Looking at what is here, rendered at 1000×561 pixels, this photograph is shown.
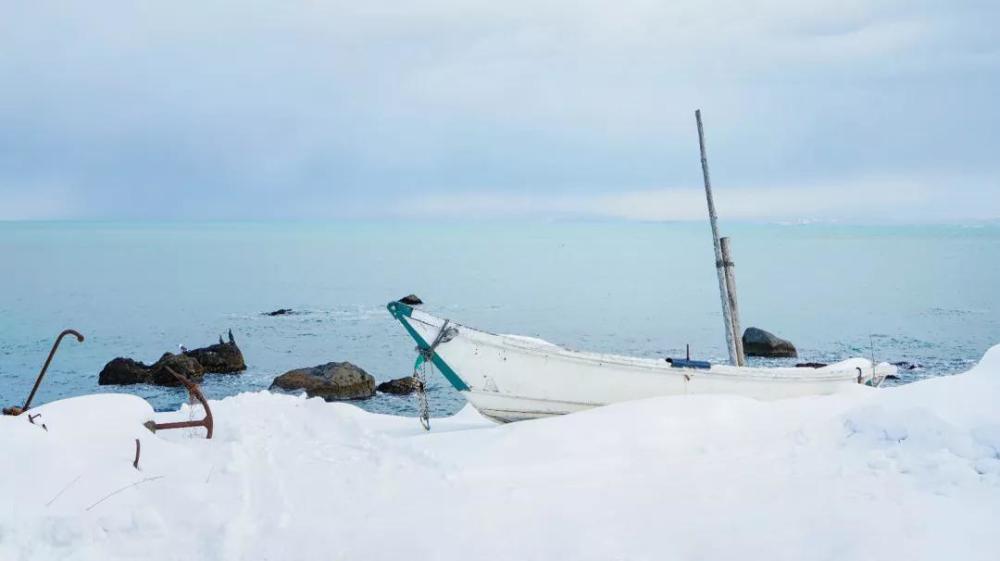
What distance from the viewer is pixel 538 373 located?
12266mm

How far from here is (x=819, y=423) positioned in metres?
10.1

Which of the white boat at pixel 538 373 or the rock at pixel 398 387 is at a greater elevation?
the white boat at pixel 538 373

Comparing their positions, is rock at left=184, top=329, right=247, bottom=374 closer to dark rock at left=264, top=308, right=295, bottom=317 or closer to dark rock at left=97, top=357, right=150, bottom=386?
dark rock at left=97, top=357, right=150, bottom=386

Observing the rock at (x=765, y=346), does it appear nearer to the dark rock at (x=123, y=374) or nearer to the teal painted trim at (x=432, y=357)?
the teal painted trim at (x=432, y=357)

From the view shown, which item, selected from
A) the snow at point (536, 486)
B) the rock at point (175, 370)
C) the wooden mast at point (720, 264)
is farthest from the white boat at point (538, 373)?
the rock at point (175, 370)

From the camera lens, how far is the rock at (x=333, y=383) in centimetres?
2058

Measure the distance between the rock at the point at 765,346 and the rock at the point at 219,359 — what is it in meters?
17.0

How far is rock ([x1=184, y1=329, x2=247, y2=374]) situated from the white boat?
1417 cm

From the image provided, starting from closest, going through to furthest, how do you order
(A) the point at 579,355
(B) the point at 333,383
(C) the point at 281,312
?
1. (A) the point at 579,355
2. (B) the point at 333,383
3. (C) the point at 281,312

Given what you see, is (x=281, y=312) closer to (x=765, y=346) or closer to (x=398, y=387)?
(x=398, y=387)

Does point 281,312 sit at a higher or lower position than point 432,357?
lower

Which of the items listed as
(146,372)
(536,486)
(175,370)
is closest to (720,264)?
(536,486)

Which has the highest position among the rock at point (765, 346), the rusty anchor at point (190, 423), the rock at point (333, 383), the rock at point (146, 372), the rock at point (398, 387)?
the rusty anchor at point (190, 423)

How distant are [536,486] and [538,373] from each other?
12.1 ft
